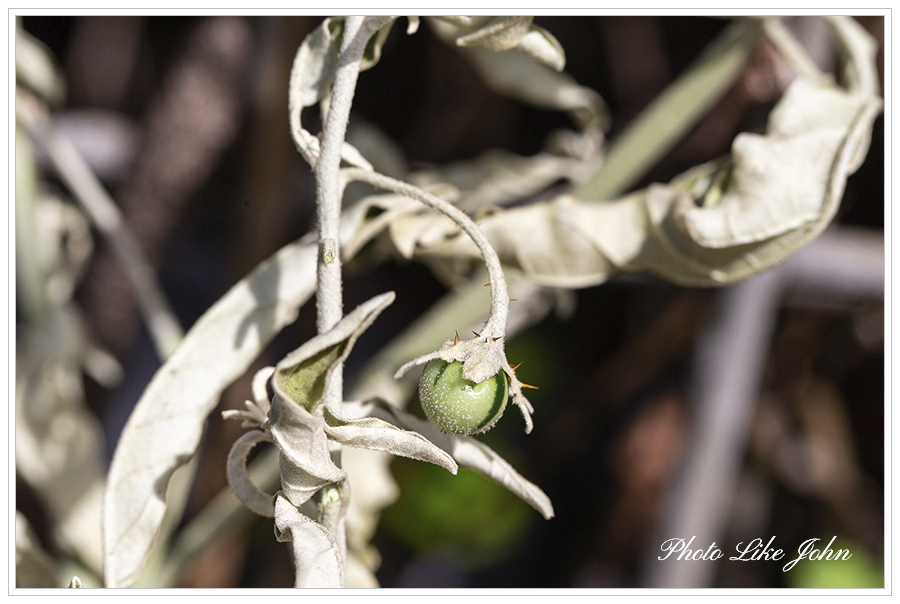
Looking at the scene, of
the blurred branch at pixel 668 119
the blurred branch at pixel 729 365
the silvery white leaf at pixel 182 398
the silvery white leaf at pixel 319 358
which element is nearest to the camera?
the silvery white leaf at pixel 319 358

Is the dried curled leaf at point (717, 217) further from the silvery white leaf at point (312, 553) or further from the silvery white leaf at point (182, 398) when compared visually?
the silvery white leaf at point (312, 553)

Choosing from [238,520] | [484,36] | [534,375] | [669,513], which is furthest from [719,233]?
[534,375]

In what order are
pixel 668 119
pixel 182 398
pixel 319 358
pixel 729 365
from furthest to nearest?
pixel 729 365, pixel 668 119, pixel 182 398, pixel 319 358

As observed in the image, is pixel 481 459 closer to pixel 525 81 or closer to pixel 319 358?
pixel 319 358

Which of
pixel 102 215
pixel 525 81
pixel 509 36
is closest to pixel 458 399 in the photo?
pixel 509 36

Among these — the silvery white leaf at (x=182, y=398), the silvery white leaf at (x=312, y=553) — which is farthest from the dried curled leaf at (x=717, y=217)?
the silvery white leaf at (x=312, y=553)
